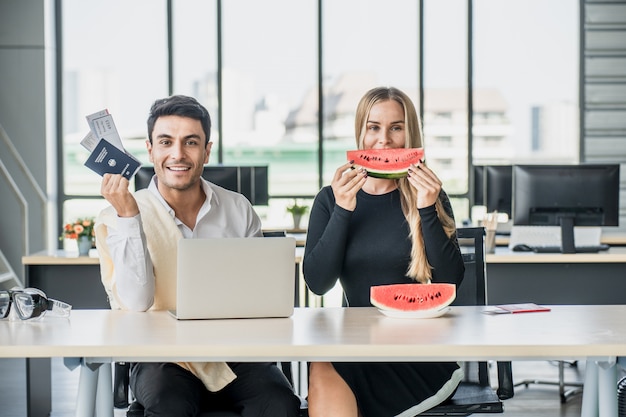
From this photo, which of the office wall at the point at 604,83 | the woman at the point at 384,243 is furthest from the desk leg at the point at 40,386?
the office wall at the point at 604,83

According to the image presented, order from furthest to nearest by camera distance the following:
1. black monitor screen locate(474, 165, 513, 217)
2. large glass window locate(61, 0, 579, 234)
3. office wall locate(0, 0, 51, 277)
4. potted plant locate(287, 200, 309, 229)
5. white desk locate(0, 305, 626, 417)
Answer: large glass window locate(61, 0, 579, 234) < office wall locate(0, 0, 51, 277) < potted plant locate(287, 200, 309, 229) < black monitor screen locate(474, 165, 513, 217) < white desk locate(0, 305, 626, 417)

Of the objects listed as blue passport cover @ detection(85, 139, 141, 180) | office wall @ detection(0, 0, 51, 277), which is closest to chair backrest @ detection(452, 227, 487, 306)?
blue passport cover @ detection(85, 139, 141, 180)

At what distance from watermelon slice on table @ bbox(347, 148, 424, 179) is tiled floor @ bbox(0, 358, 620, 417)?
1996 mm

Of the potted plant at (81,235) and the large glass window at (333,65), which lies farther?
the large glass window at (333,65)

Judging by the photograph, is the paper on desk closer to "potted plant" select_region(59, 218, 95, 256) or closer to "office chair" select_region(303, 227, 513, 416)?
Result: "office chair" select_region(303, 227, 513, 416)

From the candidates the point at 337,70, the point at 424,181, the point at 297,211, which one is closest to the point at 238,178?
the point at 297,211

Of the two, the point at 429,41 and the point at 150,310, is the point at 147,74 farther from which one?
the point at 150,310

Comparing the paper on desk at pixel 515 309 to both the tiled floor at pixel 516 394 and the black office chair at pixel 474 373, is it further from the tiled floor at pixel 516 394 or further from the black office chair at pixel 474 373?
the tiled floor at pixel 516 394

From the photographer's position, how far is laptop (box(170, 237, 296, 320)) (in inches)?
89.4

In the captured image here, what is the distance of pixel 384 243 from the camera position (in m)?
2.77

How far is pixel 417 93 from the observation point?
793 centimetres

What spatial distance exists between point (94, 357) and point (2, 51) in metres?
6.16

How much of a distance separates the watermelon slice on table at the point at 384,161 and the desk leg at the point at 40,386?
2.21 metres

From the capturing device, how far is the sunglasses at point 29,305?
2357 millimetres
